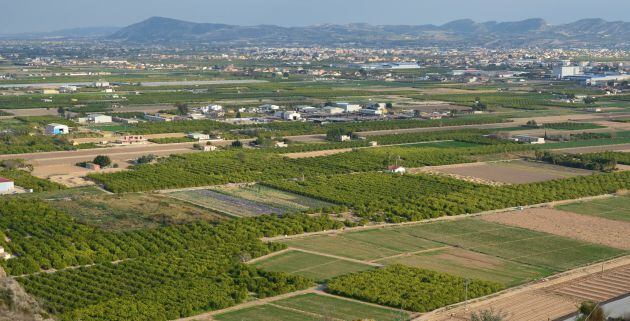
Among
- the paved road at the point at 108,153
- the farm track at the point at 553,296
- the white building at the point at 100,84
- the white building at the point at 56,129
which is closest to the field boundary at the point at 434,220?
the farm track at the point at 553,296

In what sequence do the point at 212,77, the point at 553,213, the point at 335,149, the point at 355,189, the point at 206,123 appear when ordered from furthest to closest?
1. the point at 212,77
2. the point at 206,123
3. the point at 335,149
4. the point at 355,189
5. the point at 553,213

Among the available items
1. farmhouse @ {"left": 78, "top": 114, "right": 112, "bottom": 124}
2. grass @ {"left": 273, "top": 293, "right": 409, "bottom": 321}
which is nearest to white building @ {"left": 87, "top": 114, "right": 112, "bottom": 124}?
farmhouse @ {"left": 78, "top": 114, "right": 112, "bottom": 124}

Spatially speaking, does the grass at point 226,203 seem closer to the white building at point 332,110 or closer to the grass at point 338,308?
the grass at point 338,308

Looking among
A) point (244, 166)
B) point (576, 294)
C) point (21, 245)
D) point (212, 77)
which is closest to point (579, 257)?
point (576, 294)

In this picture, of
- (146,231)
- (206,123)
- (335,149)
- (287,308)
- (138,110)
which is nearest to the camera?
(287,308)

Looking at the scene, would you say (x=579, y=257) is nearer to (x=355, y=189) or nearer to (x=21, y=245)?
(x=355, y=189)

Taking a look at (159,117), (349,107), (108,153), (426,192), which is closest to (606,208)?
(426,192)

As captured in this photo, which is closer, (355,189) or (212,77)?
(355,189)
